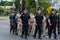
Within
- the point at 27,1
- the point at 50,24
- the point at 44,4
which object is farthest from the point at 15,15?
the point at 27,1

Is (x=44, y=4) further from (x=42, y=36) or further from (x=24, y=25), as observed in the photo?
(x=24, y=25)

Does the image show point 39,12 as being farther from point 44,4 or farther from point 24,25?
point 44,4

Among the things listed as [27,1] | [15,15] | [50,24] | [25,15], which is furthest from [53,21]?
[27,1]

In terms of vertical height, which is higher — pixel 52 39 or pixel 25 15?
pixel 25 15

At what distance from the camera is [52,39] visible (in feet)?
59.3

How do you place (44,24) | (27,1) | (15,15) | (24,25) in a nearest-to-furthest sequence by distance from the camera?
(24,25)
(44,24)
(15,15)
(27,1)

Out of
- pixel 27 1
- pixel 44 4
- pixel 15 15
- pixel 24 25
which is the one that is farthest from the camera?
pixel 27 1

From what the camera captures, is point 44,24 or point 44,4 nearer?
point 44,24

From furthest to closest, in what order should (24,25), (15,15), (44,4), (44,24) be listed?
(44,4), (15,15), (44,24), (24,25)

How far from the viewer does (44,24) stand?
64.0 ft

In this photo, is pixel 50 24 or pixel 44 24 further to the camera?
pixel 44 24

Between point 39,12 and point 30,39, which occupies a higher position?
point 39,12

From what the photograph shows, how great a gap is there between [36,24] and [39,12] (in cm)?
73

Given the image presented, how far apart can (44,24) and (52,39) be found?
1.73 meters
